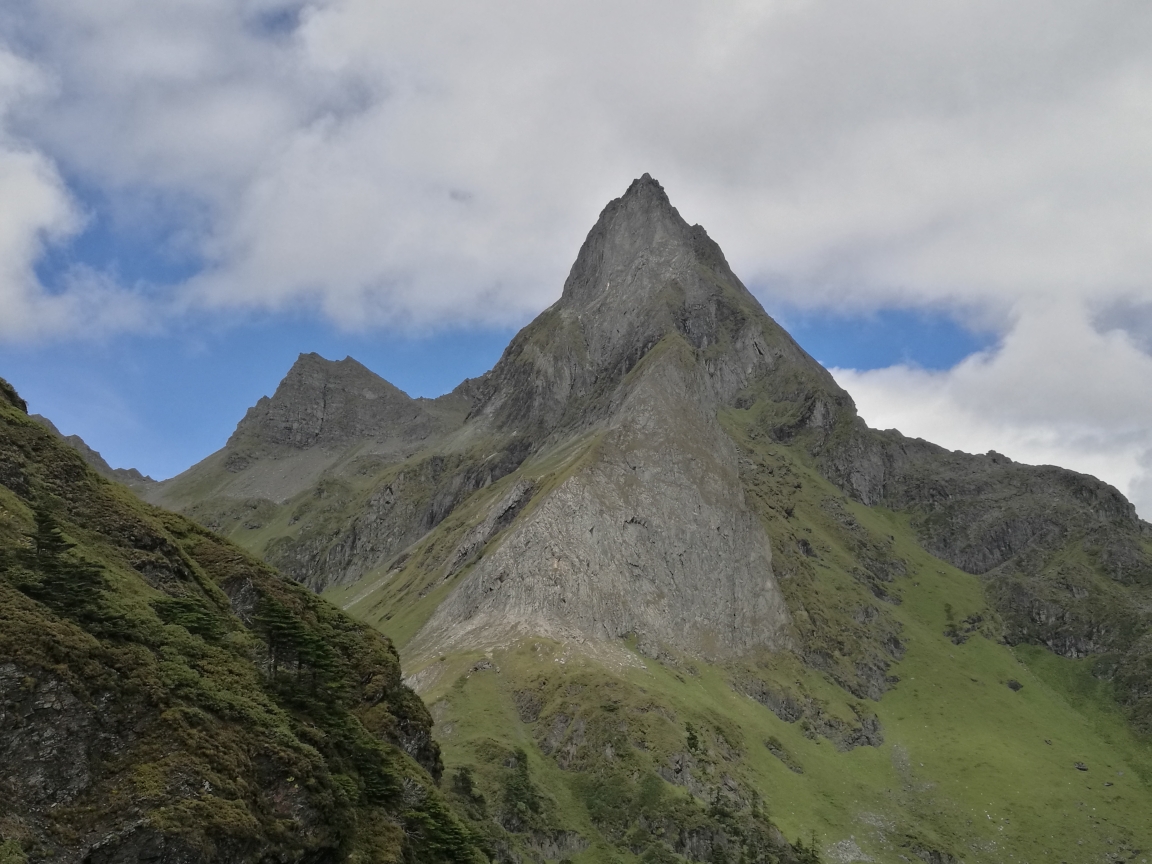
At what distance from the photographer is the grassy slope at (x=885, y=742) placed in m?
91.9

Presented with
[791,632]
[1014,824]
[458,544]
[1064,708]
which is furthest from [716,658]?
[1064,708]

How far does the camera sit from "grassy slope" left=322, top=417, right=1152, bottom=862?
9194 centimetres

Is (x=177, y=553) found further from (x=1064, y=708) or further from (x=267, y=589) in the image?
(x=1064, y=708)

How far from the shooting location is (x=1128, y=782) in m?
123

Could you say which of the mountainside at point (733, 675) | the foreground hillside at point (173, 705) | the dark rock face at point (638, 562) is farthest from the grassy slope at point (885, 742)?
the foreground hillside at point (173, 705)

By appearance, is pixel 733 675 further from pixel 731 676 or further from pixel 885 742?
pixel 885 742

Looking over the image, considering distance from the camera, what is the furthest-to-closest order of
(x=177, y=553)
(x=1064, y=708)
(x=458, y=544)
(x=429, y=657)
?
1. (x=458, y=544)
2. (x=1064, y=708)
3. (x=429, y=657)
4. (x=177, y=553)

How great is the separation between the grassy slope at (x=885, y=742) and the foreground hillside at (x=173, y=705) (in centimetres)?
4381

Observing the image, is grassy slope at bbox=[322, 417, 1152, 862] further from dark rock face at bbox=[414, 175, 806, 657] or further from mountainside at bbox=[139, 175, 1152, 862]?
dark rock face at bbox=[414, 175, 806, 657]

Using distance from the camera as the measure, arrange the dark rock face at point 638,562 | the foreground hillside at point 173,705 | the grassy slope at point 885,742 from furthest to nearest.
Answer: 1. the dark rock face at point 638,562
2. the grassy slope at point 885,742
3. the foreground hillside at point 173,705

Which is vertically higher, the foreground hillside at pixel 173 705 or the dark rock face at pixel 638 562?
the dark rock face at pixel 638 562

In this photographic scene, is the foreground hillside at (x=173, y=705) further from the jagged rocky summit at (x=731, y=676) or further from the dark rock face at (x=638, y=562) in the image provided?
the dark rock face at (x=638, y=562)

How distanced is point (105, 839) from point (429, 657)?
3809 inches

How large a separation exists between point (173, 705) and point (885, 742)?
124279 mm
